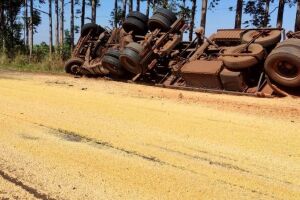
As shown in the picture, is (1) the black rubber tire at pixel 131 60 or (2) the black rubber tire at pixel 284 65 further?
(1) the black rubber tire at pixel 131 60

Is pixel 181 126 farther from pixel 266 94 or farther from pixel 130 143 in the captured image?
pixel 266 94

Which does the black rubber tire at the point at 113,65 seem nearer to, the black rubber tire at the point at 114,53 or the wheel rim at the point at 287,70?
the black rubber tire at the point at 114,53

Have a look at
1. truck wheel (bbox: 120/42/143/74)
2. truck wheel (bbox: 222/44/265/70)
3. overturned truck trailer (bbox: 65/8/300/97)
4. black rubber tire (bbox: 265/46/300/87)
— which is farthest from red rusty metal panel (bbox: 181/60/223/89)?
truck wheel (bbox: 120/42/143/74)

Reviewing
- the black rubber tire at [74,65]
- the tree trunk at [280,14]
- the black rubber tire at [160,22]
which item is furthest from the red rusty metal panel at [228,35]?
the tree trunk at [280,14]

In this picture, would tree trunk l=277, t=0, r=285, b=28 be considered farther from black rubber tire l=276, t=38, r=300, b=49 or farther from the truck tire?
black rubber tire l=276, t=38, r=300, b=49

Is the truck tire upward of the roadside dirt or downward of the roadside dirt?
upward

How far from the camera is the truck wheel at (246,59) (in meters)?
11.5

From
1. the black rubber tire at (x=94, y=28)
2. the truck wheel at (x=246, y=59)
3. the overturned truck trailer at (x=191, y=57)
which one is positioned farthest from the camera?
the black rubber tire at (x=94, y=28)

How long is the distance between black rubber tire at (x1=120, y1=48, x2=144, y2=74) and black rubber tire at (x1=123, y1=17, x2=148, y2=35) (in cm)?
186

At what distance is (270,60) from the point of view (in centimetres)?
1102

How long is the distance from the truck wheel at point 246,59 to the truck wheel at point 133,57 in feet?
10.7

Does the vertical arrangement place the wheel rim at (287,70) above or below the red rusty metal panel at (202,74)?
above

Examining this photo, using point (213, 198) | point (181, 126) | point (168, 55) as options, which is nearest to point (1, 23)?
point (168, 55)

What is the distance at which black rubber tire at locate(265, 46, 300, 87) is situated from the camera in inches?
416
